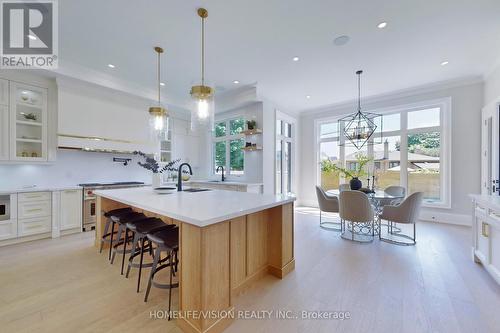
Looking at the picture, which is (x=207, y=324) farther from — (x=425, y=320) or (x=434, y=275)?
(x=434, y=275)

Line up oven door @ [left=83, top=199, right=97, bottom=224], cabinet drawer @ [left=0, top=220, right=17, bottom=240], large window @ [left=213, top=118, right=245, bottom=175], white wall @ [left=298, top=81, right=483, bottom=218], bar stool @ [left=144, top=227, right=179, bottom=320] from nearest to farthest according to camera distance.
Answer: bar stool @ [left=144, top=227, right=179, bottom=320] → cabinet drawer @ [left=0, top=220, right=17, bottom=240] → oven door @ [left=83, top=199, right=97, bottom=224] → white wall @ [left=298, top=81, right=483, bottom=218] → large window @ [left=213, top=118, right=245, bottom=175]

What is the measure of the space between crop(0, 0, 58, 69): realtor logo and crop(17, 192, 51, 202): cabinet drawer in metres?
2.09

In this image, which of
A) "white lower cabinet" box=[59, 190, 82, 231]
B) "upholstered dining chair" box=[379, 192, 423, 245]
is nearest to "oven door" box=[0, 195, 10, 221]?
"white lower cabinet" box=[59, 190, 82, 231]

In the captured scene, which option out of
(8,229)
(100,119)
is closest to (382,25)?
(100,119)

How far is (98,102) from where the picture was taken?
4.21 meters

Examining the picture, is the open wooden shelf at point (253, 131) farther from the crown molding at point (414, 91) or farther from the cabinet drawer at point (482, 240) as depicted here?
the cabinet drawer at point (482, 240)

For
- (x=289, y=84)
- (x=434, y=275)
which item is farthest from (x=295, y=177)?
(x=434, y=275)

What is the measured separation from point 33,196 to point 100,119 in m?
1.76

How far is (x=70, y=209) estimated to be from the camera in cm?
375

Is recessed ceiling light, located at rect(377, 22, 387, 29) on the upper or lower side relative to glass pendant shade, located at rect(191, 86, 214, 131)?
upper

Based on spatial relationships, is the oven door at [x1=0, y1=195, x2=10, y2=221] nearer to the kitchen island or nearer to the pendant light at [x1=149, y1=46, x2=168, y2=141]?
the pendant light at [x1=149, y1=46, x2=168, y2=141]

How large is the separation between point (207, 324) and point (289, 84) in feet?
14.3

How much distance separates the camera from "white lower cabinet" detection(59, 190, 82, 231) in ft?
12.0

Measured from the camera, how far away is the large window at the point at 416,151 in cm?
462
